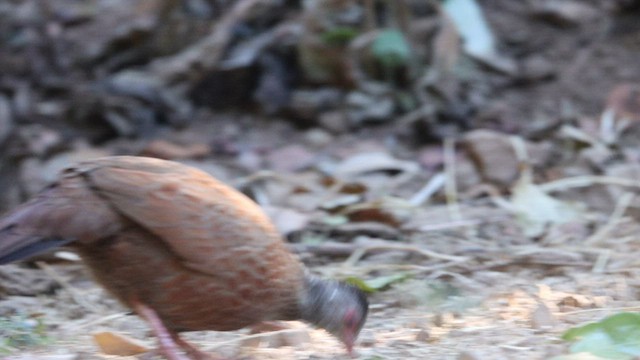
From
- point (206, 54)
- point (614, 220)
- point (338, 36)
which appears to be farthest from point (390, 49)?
point (614, 220)

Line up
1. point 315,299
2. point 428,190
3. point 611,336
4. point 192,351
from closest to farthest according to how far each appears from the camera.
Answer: point 611,336
point 192,351
point 315,299
point 428,190

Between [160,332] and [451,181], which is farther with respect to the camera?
[451,181]

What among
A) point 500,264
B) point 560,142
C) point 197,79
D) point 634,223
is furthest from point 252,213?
point 197,79

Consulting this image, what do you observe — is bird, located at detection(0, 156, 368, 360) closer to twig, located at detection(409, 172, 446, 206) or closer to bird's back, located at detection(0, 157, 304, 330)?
bird's back, located at detection(0, 157, 304, 330)

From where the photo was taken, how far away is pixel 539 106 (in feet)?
21.3

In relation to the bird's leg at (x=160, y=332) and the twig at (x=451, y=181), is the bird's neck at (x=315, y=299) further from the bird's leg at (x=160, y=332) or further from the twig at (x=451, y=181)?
the twig at (x=451, y=181)

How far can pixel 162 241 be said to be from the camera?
325 cm

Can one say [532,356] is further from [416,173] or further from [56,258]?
[416,173]

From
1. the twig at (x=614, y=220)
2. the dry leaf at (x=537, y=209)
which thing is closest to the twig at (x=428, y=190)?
the dry leaf at (x=537, y=209)

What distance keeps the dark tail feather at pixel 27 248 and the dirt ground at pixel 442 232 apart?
0.97 feet

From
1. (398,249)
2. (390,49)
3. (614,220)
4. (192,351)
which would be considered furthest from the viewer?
(390,49)

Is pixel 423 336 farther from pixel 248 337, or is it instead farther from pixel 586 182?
pixel 586 182

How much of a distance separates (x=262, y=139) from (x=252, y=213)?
118 inches

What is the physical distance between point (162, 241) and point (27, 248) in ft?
1.23
